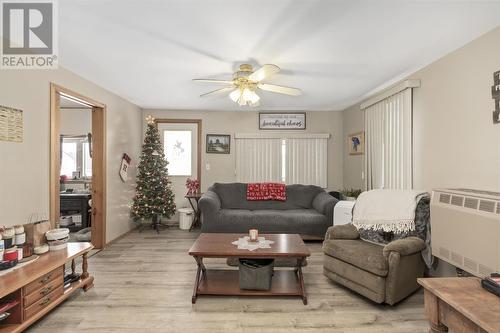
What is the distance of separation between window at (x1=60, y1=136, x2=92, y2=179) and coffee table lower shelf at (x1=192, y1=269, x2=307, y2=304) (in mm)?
4294

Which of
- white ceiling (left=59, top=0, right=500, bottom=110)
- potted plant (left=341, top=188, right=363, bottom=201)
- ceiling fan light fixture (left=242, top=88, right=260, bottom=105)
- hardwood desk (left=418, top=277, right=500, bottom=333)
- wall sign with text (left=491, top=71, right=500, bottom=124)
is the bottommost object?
hardwood desk (left=418, top=277, right=500, bottom=333)

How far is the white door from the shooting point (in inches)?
215

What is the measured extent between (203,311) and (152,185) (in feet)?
10.2

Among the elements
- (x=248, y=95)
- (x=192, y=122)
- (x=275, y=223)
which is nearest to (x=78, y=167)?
(x=192, y=122)

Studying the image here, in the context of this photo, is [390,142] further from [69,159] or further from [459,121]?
[69,159]

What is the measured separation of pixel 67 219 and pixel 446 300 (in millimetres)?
5941

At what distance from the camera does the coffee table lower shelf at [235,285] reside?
2428 millimetres

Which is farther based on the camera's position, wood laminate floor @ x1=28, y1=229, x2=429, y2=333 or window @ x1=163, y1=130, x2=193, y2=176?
window @ x1=163, y1=130, x2=193, y2=176

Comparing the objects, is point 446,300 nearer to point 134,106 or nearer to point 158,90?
point 158,90

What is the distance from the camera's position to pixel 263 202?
16.2ft

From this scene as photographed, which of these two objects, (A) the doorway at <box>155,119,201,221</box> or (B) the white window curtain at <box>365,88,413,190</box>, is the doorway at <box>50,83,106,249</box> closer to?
(A) the doorway at <box>155,119,201,221</box>

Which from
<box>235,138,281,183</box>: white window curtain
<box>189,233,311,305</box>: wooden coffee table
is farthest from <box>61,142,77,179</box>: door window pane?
<box>189,233,311,305</box>: wooden coffee table

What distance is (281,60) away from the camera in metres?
2.81

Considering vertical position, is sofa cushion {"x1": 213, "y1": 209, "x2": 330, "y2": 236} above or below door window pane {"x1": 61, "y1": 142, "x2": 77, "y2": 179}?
below
